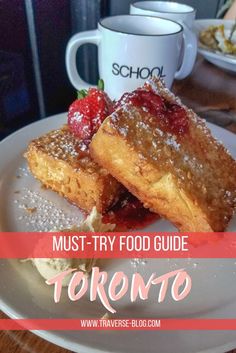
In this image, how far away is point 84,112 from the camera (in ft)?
2.80

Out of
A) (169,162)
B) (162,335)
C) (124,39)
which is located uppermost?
(124,39)

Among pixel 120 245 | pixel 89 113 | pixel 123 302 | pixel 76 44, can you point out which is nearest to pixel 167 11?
pixel 76 44

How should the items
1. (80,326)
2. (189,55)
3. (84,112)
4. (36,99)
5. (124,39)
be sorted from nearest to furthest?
(80,326), (84,112), (124,39), (189,55), (36,99)

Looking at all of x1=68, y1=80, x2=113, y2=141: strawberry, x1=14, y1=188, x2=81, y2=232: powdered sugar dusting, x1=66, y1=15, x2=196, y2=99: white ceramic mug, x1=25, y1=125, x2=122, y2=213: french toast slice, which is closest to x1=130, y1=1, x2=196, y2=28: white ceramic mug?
x1=66, y1=15, x2=196, y2=99: white ceramic mug

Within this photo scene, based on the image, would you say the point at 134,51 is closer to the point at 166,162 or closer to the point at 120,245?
the point at 166,162

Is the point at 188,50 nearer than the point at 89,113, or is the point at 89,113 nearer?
the point at 89,113

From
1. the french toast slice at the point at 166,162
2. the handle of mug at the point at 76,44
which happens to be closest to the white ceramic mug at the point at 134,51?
the handle of mug at the point at 76,44

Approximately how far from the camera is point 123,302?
0.63 meters

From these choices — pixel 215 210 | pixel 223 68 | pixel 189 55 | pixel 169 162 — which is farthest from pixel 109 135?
pixel 223 68

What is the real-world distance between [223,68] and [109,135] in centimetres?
85

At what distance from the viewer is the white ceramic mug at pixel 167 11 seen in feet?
4.23

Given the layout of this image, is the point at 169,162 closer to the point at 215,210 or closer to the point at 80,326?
the point at 215,210

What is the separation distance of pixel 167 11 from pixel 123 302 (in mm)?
1129

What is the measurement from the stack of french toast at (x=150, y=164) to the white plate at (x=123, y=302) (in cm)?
6
